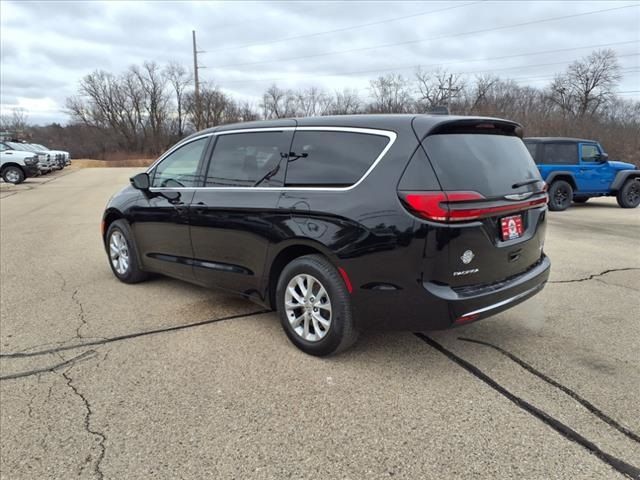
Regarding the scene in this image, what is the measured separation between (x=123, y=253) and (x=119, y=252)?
101 millimetres

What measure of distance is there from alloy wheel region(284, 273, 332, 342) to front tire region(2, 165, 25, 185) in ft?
77.1

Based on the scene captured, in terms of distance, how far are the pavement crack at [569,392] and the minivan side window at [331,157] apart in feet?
5.54

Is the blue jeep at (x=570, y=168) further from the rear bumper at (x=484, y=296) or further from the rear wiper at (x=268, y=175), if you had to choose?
the rear wiper at (x=268, y=175)

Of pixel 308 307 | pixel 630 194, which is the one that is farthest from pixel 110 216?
pixel 630 194

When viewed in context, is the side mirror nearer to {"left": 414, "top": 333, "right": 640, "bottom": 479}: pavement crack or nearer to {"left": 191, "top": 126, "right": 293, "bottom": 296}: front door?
{"left": 191, "top": 126, "right": 293, "bottom": 296}: front door

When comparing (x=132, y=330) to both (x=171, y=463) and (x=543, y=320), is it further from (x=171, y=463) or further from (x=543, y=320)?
(x=543, y=320)

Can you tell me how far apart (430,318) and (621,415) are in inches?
47.4

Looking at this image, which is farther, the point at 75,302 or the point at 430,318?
the point at 75,302

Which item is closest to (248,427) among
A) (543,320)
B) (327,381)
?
(327,381)

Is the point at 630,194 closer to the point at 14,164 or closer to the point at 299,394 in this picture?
the point at 299,394

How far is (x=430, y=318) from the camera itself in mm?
2973

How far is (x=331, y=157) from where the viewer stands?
3.39 meters


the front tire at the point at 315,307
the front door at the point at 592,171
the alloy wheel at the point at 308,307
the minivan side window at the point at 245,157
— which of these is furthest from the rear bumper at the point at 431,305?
the front door at the point at 592,171

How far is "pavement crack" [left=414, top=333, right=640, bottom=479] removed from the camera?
228 cm
